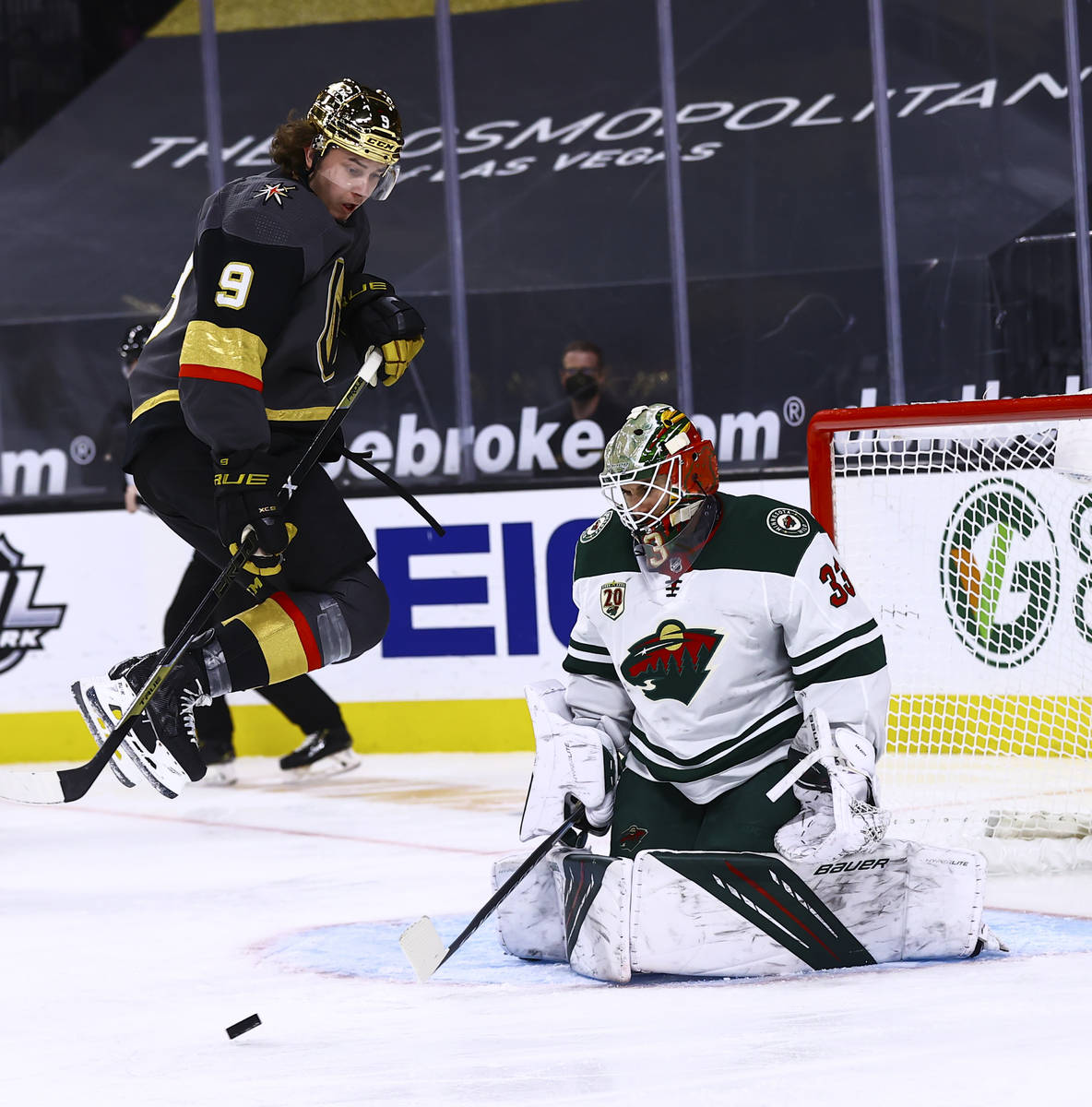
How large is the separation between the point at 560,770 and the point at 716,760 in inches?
9.0

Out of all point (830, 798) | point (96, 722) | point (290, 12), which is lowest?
point (830, 798)

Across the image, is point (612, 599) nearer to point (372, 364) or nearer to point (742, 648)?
point (742, 648)

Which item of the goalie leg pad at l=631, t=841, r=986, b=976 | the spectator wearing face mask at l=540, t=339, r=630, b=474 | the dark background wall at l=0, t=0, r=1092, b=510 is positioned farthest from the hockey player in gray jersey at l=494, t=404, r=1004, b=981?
the spectator wearing face mask at l=540, t=339, r=630, b=474

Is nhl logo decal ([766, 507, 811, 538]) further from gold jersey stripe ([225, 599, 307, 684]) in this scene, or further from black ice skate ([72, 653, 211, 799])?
black ice skate ([72, 653, 211, 799])

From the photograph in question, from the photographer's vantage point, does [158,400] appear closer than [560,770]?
No

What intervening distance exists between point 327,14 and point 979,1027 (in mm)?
6523

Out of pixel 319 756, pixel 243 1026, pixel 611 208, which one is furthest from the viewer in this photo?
pixel 611 208

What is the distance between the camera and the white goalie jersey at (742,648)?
8.58 ft

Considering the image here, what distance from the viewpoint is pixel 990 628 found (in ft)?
12.6

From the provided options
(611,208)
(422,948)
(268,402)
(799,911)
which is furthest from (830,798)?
(611,208)

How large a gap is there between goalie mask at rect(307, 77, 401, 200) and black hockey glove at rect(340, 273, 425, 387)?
0.69 ft

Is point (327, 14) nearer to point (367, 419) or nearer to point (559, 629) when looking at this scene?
point (367, 419)

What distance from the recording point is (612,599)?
2.76 meters

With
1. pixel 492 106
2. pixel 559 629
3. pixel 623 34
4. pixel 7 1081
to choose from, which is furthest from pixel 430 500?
pixel 7 1081
